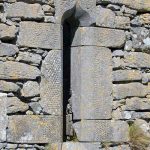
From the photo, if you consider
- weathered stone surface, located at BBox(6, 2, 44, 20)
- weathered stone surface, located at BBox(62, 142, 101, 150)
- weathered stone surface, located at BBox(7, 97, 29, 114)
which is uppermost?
weathered stone surface, located at BBox(6, 2, 44, 20)

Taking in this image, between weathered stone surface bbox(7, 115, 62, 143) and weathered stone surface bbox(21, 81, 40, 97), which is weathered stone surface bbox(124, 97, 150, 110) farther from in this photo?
weathered stone surface bbox(21, 81, 40, 97)

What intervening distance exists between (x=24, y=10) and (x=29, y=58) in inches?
23.3

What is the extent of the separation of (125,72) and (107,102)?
50cm

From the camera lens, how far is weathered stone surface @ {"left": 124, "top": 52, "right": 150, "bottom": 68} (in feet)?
26.8

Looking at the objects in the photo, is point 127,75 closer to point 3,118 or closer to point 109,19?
point 109,19

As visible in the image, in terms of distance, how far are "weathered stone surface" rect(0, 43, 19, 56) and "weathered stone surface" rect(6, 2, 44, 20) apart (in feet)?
1.21

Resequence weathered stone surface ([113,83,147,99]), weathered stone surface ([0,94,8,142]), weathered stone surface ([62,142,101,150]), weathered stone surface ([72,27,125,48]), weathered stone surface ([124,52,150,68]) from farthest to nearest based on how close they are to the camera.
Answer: weathered stone surface ([124,52,150,68])
weathered stone surface ([113,83,147,99])
weathered stone surface ([72,27,125,48])
weathered stone surface ([62,142,101,150])
weathered stone surface ([0,94,8,142])

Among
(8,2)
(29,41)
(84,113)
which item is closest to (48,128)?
(84,113)

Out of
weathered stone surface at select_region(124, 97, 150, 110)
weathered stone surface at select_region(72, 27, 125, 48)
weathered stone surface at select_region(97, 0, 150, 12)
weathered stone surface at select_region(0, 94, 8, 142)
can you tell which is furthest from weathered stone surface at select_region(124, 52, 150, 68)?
weathered stone surface at select_region(0, 94, 8, 142)

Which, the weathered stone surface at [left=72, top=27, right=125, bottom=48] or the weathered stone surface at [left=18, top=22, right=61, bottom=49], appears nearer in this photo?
the weathered stone surface at [left=18, top=22, right=61, bottom=49]

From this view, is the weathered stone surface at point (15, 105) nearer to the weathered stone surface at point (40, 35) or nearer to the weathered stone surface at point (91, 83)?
the weathered stone surface at point (40, 35)

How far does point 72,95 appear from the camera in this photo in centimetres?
794

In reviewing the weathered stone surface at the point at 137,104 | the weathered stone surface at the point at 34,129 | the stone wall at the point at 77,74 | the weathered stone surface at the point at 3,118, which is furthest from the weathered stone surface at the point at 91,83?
the weathered stone surface at the point at 3,118

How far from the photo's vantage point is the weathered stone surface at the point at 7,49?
23.7 feet
